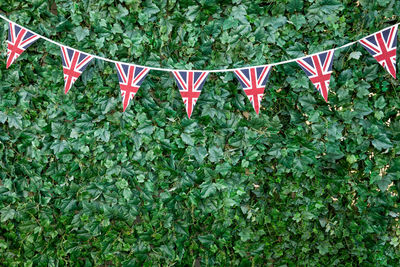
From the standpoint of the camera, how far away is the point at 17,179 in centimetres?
198

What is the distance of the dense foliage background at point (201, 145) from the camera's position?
181cm

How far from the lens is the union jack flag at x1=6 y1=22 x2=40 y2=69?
5.82ft

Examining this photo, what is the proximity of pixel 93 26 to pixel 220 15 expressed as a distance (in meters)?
0.67

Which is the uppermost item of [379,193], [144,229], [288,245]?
[379,193]

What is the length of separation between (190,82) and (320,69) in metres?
0.62

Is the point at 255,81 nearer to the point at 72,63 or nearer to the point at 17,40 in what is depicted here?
the point at 72,63

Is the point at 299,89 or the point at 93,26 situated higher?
the point at 93,26

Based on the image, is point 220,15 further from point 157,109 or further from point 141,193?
point 141,193

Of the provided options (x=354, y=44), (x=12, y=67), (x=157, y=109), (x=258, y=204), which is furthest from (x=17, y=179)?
(x=354, y=44)

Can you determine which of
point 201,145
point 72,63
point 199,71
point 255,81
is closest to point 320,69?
point 255,81

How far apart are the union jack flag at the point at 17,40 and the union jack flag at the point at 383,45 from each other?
163 centimetres

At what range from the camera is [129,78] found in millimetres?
1709

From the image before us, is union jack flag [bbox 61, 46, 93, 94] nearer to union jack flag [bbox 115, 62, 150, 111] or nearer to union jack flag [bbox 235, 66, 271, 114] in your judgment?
union jack flag [bbox 115, 62, 150, 111]

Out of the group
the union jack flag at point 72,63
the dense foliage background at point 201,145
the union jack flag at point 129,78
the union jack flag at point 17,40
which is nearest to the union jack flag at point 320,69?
the dense foliage background at point 201,145
